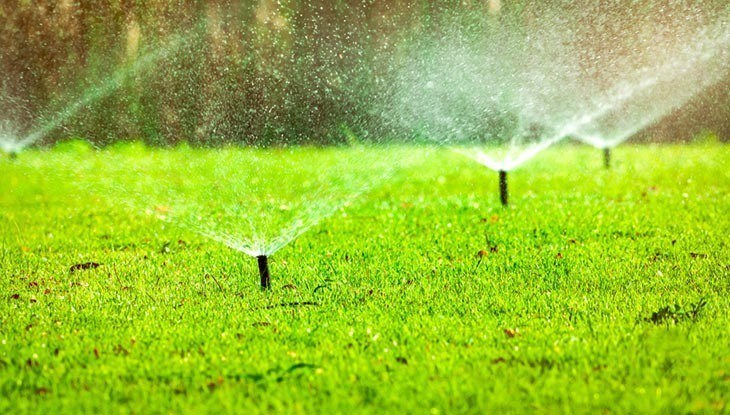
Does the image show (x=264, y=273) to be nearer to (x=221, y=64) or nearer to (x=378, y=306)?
(x=378, y=306)

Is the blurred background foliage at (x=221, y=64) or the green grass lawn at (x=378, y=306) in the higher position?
the blurred background foliage at (x=221, y=64)

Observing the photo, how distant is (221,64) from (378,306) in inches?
695

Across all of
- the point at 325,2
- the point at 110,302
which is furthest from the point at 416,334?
the point at 325,2

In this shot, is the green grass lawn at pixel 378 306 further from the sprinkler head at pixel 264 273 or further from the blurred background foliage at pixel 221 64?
the blurred background foliage at pixel 221 64

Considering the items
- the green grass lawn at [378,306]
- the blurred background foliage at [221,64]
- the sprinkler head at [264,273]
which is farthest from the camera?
the blurred background foliage at [221,64]

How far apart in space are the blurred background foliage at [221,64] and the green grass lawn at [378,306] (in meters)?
11.1

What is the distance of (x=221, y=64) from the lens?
21.5 meters

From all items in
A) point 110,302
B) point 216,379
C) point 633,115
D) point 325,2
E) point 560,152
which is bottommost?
point 216,379

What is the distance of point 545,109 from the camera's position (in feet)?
64.5

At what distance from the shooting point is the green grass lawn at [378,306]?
3.56 meters

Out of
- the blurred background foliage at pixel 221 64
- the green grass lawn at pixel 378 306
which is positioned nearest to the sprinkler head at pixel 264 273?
the green grass lawn at pixel 378 306

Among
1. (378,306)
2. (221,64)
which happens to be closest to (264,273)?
(378,306)

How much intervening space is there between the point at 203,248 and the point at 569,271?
10.9 ft

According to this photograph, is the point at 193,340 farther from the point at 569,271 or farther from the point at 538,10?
the point at 538,10
